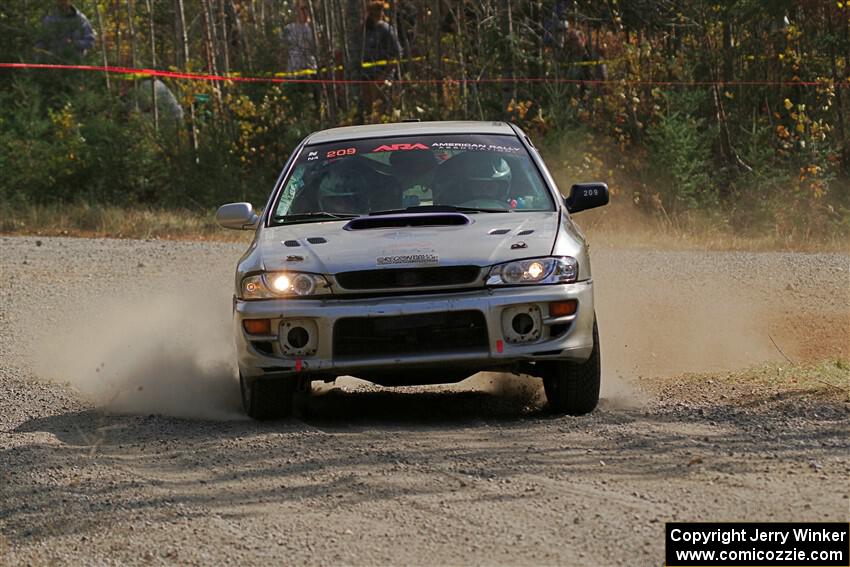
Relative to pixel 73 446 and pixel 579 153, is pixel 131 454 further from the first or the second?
pixel 579 153

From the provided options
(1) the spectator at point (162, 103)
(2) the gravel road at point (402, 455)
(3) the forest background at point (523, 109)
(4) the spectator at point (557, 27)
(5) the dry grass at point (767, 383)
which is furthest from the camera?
(1) the spectator at point (162, 103)

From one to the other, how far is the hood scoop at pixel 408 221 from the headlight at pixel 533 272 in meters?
0.61

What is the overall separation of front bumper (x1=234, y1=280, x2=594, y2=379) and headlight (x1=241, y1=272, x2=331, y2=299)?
2.0 inches

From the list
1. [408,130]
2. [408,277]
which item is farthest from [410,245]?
[408,130]

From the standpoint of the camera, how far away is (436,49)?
22281mm

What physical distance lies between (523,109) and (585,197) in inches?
493

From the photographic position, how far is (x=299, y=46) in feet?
77.4

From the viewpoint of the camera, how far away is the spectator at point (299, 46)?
23.7m

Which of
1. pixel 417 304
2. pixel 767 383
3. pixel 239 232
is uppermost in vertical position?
pixel 417 304

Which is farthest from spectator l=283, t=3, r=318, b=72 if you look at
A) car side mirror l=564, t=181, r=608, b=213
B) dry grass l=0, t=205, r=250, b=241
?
car side mirror l=564, t=181, r=608, b=213

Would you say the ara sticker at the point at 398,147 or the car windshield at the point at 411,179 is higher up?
the ara sticker at the point at 398,147

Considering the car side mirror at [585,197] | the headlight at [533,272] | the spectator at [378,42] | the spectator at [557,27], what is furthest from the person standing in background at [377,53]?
the headlight at [533,272]

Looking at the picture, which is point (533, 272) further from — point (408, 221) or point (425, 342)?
point (408, 221)

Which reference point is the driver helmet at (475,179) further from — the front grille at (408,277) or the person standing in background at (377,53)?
the person standing in background at (377,53)
